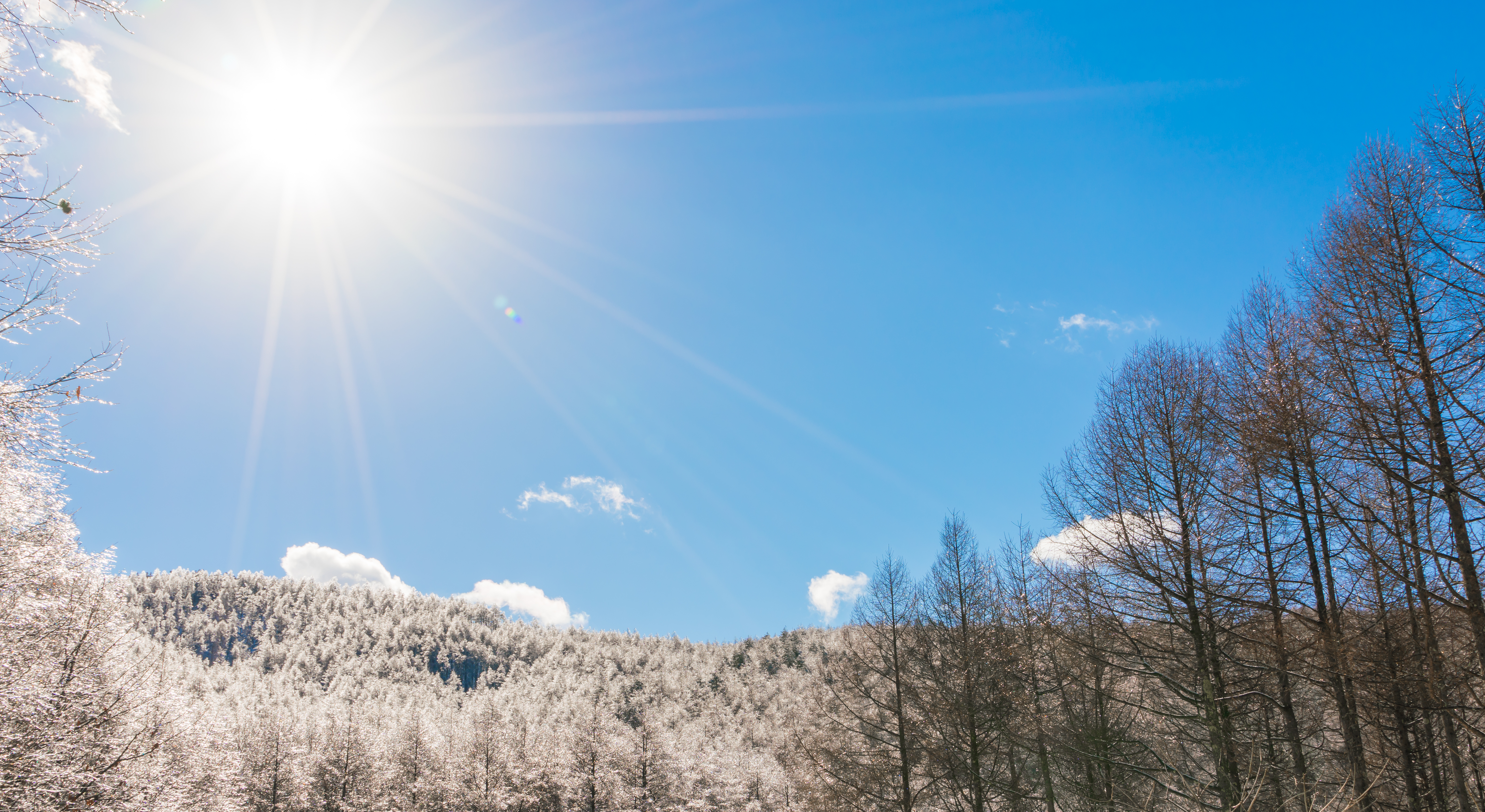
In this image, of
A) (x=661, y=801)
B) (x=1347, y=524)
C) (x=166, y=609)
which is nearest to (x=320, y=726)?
(x=661, y=801)

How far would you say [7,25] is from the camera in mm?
3898

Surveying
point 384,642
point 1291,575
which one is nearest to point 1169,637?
point 1291,575

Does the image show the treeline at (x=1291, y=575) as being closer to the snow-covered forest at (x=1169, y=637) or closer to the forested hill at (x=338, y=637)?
the snow-covered forest at (x=1169, y=637)

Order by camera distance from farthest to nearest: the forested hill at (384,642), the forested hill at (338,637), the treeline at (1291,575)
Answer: the forested hill at (338,637), the forested hill at (384,642), the treeline at (1291,575)

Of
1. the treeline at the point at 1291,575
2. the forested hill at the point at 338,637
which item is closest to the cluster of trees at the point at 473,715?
the forested hill at the point at 338,637

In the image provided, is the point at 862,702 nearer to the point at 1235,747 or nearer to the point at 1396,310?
the point at 1235,747

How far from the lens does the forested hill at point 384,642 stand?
149 m

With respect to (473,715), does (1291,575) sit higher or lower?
higher

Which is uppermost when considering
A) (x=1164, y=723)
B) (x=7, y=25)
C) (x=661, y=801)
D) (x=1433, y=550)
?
(x=7, y=25)

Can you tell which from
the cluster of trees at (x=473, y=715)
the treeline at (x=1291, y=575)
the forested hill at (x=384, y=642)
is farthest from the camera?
the forested hill at (x=384, y=642)

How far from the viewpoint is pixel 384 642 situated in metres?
175

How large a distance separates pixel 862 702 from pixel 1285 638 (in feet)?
36.0

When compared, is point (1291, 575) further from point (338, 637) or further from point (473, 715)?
point (338, 637)

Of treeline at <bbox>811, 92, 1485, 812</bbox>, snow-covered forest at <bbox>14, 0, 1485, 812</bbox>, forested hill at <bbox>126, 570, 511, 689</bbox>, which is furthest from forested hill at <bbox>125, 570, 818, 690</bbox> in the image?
treeline at <bbox>811, 92, 1485, 812</bbox>
